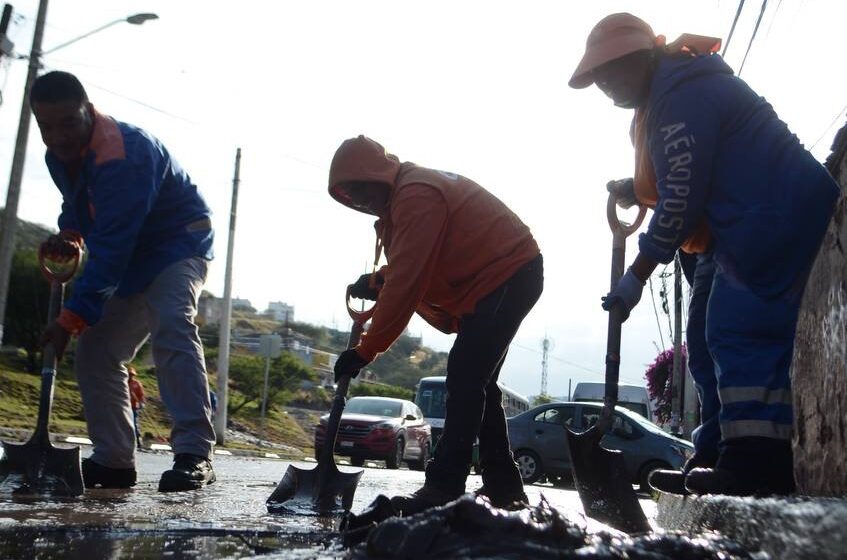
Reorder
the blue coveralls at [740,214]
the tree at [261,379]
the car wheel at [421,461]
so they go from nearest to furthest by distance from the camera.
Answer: the blue coveralls at [740,214] < the car wheel at [421,461] < the tree at [261,379]

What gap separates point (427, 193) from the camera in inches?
139

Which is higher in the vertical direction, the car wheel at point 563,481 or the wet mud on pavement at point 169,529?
the wet mud on pavement at point 169,529

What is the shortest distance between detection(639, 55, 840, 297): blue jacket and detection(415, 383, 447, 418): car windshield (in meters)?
22.8

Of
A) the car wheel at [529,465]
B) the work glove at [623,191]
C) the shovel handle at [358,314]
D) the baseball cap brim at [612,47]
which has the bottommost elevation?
the car wheel at [529,465]

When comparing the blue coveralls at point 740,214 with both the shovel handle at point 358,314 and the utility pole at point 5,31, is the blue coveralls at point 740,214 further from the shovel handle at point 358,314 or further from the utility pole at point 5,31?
the utility pole at point 5,31

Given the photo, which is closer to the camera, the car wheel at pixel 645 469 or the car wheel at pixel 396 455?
the car wheel at pixel 645 469

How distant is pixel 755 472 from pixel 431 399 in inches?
929

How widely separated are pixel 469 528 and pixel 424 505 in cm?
138

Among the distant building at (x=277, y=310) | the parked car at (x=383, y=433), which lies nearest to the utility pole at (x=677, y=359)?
the parked car at (x=383, y=433)

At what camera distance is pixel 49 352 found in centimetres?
428

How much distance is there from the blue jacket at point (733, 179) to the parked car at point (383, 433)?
1477cm

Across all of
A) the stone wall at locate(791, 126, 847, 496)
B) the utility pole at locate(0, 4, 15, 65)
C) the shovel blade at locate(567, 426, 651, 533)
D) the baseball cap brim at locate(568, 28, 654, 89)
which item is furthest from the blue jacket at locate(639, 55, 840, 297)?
the utility pole at locate(0, 4, 15, 65)

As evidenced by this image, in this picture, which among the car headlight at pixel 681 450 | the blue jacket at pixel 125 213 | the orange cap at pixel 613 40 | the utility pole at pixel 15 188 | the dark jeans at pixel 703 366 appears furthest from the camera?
the car headlight at pixel 681 450

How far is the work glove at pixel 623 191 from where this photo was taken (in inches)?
154
